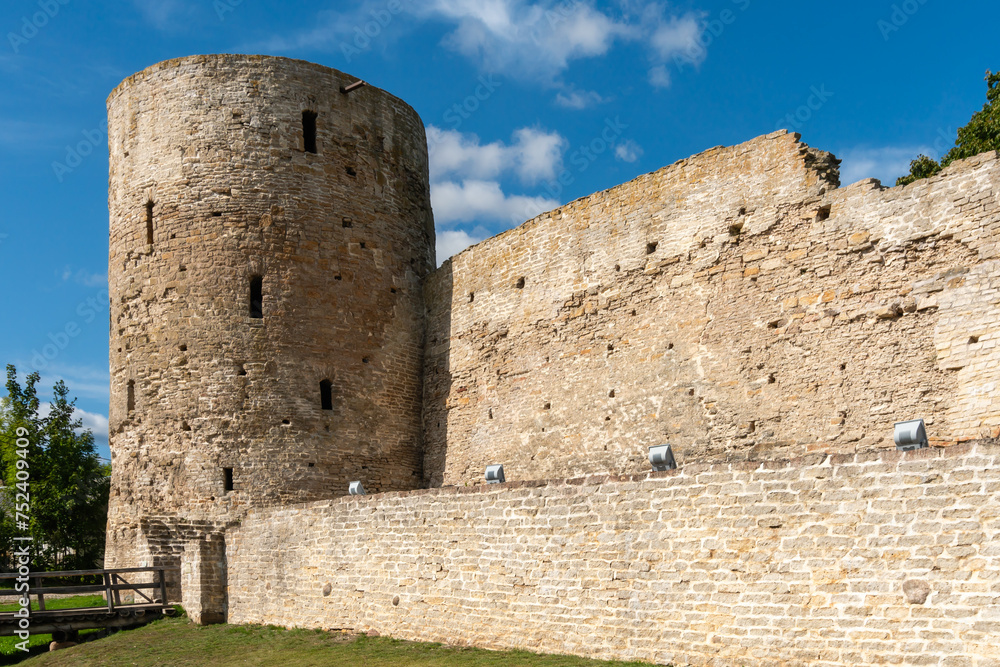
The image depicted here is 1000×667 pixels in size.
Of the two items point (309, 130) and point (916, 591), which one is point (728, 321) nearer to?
point (916, 591)

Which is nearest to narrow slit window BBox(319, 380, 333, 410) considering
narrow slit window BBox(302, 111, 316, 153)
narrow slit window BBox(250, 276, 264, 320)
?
narrow slit window BBox(250, 276, 264, 320)

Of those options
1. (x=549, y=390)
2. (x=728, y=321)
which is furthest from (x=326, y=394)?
(x=728, y=321)

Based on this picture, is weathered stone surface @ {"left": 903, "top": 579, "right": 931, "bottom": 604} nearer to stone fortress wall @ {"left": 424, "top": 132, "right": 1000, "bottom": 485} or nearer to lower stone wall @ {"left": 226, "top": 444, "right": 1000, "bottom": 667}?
lower stone wall @ {"left": 226, "top": 444, "right": 1000, "bottom": 667}

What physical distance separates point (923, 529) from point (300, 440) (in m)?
11.3

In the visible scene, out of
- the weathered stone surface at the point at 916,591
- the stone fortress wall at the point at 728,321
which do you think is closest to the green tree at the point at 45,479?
the stone fortress wall at the point at 728,321

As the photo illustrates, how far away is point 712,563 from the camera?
806cm

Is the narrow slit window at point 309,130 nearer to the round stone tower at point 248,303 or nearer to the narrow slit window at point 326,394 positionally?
the round stone tower at point 248,303

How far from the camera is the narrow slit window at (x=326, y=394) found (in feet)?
53.9

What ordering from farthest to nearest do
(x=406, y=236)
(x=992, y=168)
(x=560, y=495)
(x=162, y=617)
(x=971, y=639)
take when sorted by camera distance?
(x=406, y=236)
(x=162, y=617)
(x=992, y=168)
(x=560, y=495)
(x=971, y=639)

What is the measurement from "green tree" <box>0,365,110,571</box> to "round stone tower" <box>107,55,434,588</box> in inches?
398

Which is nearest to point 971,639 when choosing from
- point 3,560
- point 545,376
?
point 545,376

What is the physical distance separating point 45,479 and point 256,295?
44.7ft

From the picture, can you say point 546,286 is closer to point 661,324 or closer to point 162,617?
point 661,324

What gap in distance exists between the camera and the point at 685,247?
13172 millimetres
